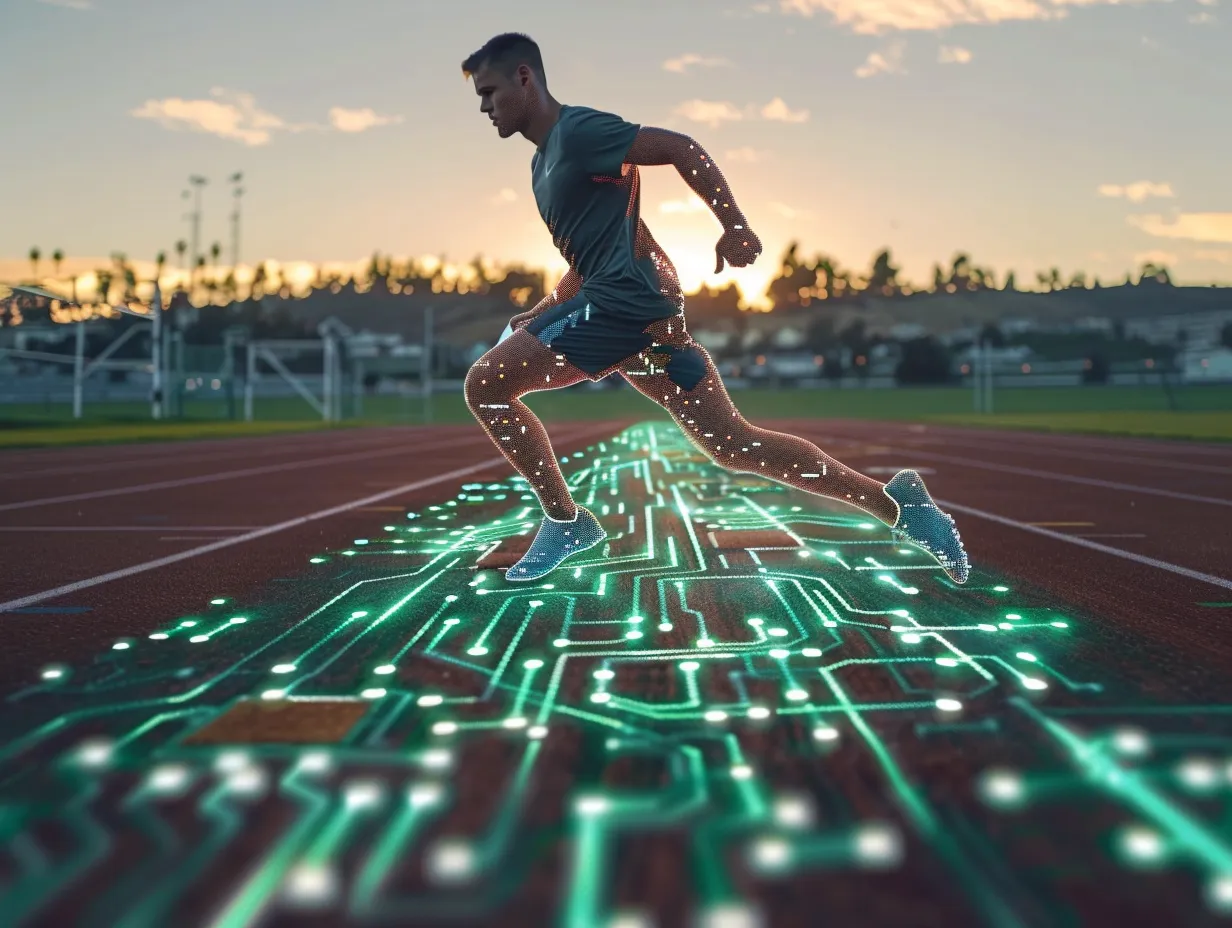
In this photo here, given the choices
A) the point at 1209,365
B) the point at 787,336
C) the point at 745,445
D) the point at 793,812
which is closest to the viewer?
the point at 793,812

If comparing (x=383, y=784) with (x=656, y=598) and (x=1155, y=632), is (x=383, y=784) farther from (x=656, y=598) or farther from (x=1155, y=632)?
(x=1155, y=632)

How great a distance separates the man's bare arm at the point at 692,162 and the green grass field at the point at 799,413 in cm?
1661

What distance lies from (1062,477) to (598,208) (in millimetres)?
8291

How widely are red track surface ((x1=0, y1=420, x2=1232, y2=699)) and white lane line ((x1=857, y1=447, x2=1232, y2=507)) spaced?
37 mm

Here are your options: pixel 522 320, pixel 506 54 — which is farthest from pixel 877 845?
pixel 506 54

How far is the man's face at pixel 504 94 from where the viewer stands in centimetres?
395

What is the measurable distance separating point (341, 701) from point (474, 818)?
0.87 meters

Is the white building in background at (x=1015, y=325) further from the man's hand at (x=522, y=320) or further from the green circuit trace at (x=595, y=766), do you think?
the green circuit trace at (x=595, y=766)

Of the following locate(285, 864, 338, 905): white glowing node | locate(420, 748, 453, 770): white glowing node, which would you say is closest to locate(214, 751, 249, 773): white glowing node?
locate(420, 748, 453, 770): white glowing node

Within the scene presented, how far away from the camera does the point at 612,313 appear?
12.7ft

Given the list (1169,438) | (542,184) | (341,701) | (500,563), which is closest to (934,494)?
(500,563)

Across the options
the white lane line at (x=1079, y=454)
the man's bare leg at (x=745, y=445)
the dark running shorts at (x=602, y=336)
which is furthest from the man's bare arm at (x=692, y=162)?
the white lane line at (x=1079, y=454)

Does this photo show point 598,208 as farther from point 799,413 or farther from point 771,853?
point 799,413

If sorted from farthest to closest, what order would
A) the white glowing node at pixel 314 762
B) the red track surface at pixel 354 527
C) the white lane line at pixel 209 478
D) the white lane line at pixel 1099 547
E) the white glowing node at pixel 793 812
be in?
1. the white lane line at pixel 209 478
2. the white lane line at pixel 1099 547
3. the red track surface at pixel 354 527
4. the white glowing node at pixel 314 762
5. the white glowing node at pixel 793 812
